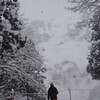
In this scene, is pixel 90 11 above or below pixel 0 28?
above

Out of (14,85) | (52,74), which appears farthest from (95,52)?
(52,74)

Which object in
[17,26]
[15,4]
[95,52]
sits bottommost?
[17,26]

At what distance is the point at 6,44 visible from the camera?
12.1 meters

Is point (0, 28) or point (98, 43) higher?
point (98, 43)

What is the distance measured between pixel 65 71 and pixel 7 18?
99.6 m

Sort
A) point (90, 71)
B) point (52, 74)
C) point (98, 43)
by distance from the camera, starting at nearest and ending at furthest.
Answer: point (98, 43), point (90, 71), point (52, 74)

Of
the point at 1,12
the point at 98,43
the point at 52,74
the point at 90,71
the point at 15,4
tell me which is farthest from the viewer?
the point at 52,74

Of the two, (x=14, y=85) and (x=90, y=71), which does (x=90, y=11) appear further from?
(x=90, y=71)

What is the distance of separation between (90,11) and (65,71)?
3899 inches

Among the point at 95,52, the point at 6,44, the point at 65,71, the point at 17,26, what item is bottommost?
the point at 6,44

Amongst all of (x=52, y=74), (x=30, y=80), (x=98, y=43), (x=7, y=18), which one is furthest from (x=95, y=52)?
(x=52, y=74)

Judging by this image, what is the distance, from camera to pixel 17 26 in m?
12.5

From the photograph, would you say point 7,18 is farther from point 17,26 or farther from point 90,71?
point 90,71

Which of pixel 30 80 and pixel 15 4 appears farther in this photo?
pixel 30 80
